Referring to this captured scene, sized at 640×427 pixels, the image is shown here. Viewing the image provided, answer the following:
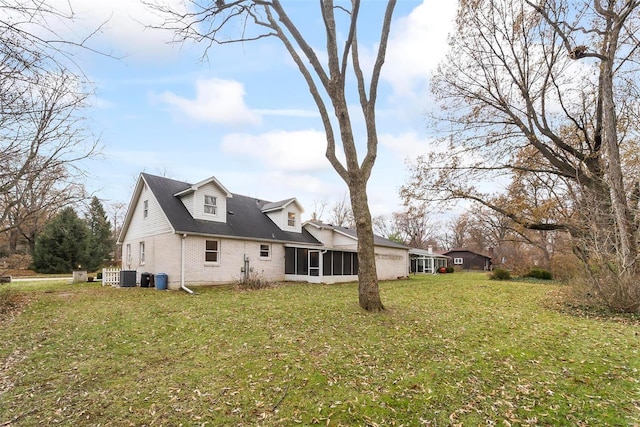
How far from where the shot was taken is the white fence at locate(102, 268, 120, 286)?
16.8m

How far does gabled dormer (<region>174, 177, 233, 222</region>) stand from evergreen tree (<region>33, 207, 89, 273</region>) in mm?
17802

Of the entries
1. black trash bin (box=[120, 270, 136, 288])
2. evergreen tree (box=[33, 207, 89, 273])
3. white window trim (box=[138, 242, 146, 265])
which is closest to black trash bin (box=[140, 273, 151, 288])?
black trash bin (box=[120, 270, 136, 288])

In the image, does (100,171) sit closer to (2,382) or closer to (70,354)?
(70,354)

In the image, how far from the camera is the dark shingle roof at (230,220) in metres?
15.2

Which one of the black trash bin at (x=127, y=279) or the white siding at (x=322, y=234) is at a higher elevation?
the white siding at (x=322, y=234)

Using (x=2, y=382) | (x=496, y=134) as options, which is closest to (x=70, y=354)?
(x=2, y=382)

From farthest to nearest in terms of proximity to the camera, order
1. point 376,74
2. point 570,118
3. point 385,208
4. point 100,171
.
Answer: point 385,208
point 570,118
point 100,171
point 376,74

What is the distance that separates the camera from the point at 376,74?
8914mm

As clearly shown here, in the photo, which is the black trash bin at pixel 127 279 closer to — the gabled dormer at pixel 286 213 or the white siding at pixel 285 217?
the gabled dormer at pixel 286 213

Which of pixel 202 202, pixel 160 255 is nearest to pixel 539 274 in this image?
pixel 202 202

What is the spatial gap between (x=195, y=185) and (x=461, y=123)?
42.8 feet

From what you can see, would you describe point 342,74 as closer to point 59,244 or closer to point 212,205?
point 212,205

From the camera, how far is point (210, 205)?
656 inches

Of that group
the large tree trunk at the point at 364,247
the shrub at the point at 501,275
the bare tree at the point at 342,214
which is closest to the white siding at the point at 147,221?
the large tree trunk at the point at 364,247
